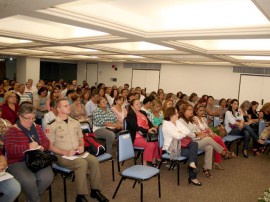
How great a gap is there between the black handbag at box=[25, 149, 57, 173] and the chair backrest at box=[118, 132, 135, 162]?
0.99m

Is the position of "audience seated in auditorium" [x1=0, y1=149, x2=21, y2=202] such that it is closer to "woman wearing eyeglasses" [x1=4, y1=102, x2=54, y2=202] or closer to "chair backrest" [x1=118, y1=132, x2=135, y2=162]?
"woman wearing eyeglasses" [x1=4, y1=102, x2=54, y2=202]

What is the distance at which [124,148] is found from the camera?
3.63 metres

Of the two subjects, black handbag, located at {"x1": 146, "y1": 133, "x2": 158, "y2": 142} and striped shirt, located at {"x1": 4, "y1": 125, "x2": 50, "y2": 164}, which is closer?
striped shirt, located at {"x1": 4, "y1": 125, "x2": 50, "y2": 164}

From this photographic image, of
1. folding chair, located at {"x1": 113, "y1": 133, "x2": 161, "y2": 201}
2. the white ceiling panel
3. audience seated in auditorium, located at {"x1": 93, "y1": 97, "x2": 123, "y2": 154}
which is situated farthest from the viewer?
audience seated in auditorium, located at {"x1": 93, "y1": 97, "x2": 123, "y2": 154}

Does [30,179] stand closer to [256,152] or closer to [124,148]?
[124,148]

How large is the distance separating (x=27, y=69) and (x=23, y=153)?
1259 cm

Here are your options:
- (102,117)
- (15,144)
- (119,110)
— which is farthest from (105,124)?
(15,144)

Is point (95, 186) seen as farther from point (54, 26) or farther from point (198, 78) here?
point (198, 78)

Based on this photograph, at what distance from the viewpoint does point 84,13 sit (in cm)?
357

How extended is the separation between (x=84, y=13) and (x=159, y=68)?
9.68 m

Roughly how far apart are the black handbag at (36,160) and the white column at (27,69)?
12493 mm

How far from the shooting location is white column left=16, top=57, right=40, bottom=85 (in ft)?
46.9

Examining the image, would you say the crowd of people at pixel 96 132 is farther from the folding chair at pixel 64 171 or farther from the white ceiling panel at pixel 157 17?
the white ceiling panel at pixel 157 17

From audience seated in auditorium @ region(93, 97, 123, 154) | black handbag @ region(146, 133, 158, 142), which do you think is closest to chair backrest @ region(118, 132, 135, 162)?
black handbag @ region(146, 133, 158, 142)
